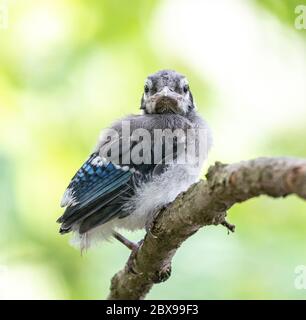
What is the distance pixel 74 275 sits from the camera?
4688 mm

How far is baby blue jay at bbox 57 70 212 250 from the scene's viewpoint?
395 centimetres

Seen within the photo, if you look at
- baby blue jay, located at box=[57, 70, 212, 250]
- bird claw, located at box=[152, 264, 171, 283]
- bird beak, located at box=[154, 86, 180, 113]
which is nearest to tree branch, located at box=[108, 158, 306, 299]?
bird claw, located at box=[152, 264, 171, 283]

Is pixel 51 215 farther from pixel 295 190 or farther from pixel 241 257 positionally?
pixel 295 190

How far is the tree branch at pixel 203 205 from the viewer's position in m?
2.46

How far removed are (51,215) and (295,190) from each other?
9.13 feet

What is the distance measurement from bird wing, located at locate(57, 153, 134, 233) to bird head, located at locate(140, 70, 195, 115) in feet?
1.94

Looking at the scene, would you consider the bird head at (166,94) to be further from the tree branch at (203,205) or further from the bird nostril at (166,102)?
the tree branch at (203,205)

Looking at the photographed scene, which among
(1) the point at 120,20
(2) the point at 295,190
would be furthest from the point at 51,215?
(2) the point at 295,190

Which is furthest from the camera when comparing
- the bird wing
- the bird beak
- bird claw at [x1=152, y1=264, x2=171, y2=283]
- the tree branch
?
the bird beak

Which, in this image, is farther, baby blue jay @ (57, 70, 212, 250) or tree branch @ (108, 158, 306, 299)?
baby blue jay @ (57, 70, 212, 250)

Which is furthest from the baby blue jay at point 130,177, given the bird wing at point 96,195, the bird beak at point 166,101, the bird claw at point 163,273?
the bird claw at point 163,273

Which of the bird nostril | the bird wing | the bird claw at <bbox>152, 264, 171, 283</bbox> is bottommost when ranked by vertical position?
the bird claw at <bbox>152, 264, 171, 283</bbox>

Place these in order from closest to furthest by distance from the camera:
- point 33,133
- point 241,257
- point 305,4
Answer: point 305,4 < point 241,257 < point 33,133

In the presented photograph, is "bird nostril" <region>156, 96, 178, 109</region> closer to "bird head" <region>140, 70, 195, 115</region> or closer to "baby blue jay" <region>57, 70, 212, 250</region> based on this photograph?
"bird head" <region>140, 70, 195, 115</region>
